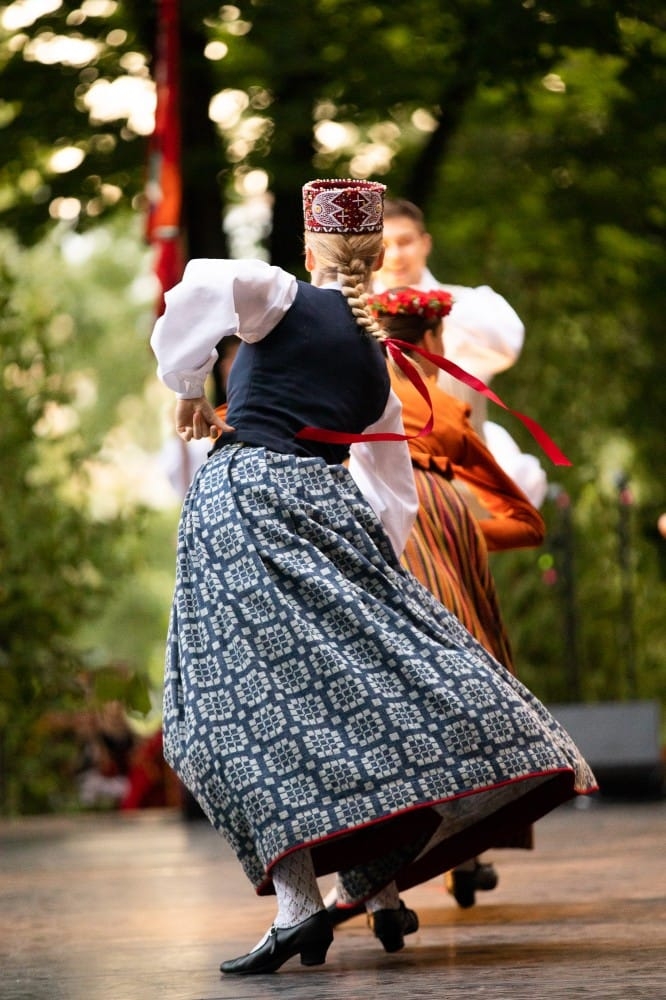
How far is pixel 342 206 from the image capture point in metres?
4.16

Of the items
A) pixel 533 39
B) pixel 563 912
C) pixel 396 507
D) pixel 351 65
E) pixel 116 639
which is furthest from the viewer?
pixel 116 639

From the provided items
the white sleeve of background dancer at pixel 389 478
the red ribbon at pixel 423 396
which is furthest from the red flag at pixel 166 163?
the white sleeve of background dancer at pixel 389 478

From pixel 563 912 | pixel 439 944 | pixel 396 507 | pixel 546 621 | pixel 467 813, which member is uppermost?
pixel 396 507

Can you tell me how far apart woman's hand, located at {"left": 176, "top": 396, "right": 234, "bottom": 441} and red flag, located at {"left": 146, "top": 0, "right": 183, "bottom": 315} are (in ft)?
18.0

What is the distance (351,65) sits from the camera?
10.7 meters

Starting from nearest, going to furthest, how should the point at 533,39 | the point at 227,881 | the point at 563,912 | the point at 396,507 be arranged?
the point at 396,507 < the point at 563,912 < the point at 227,881 < the point at 533,39

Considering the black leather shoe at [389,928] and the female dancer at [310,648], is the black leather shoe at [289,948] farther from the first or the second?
the black leather shoe at [389,928]

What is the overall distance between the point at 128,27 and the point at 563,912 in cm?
727

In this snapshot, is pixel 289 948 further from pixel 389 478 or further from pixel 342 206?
pixel 342 206

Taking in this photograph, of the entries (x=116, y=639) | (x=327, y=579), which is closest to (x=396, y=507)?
(x=327, y=579)

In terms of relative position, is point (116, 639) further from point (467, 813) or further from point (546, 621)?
point (467, 813)

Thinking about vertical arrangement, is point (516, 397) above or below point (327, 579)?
below

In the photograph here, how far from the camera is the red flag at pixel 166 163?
31.1 feet

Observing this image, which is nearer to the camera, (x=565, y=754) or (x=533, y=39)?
(x=565, y=754)
